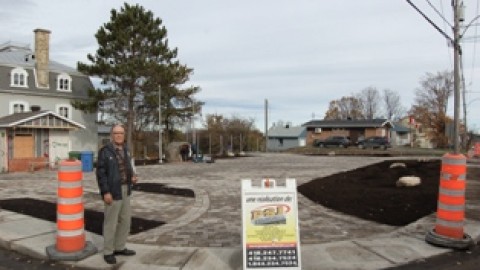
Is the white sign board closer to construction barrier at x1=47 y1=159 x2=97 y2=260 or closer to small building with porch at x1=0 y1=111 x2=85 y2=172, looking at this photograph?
construction barrier at x1=47 y1=159 x2=97 y2=260

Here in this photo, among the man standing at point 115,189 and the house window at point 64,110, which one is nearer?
the man standing at point 115,189

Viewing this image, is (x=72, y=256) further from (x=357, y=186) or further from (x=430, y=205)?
(x=357, y=186)

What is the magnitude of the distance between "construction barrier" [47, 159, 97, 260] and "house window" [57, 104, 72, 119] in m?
30.6

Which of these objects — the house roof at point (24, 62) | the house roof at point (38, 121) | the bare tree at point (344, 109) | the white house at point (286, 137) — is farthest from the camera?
the bare tree at point (344, 109)

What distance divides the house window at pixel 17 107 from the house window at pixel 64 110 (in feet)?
9.14

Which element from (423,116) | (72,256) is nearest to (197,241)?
(72,256)

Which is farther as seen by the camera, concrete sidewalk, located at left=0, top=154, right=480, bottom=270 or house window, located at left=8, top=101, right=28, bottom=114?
house window, located at left=8, top=101, right=28, bottom=114

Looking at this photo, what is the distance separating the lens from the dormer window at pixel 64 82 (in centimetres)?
3412

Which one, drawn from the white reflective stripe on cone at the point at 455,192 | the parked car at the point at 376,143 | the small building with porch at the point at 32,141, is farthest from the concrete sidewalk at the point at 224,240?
the parked car at the point at 376,143

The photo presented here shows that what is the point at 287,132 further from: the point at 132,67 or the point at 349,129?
the point at 132,67

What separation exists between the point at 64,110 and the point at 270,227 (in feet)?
108

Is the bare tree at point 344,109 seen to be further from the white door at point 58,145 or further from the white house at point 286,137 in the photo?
the white door at point 58,145

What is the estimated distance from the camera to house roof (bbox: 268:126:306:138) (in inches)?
2830

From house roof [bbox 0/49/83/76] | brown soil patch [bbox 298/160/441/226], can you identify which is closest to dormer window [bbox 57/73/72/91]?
house roof [bbox 0/49/83/76]
